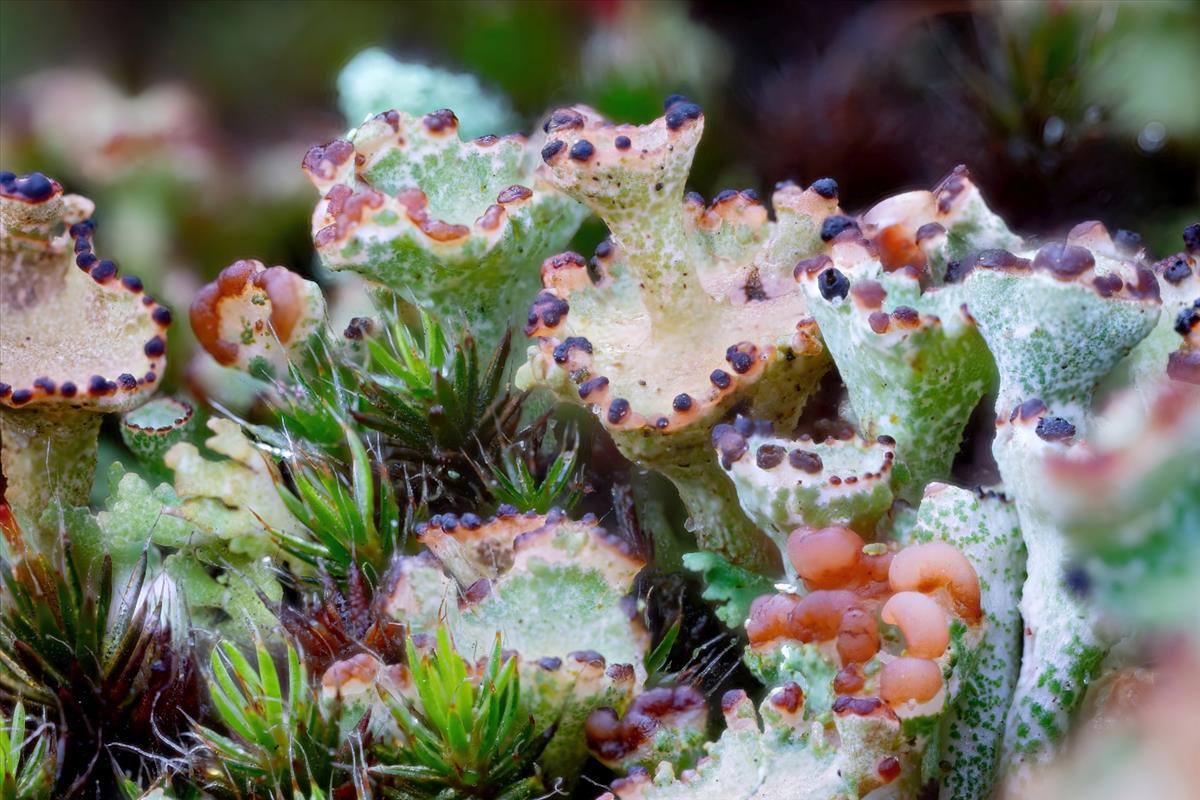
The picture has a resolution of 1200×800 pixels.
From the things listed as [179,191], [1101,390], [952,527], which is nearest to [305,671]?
[952,527]

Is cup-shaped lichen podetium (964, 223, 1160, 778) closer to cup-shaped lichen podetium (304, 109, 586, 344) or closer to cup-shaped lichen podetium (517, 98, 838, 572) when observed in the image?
cup-shaped lichen podetium (517, 98, 838, 572)

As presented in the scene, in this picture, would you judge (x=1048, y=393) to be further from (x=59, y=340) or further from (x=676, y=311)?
(x=59, y=340)

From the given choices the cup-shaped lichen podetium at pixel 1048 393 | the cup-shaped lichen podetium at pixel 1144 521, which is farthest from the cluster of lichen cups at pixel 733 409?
the cup-shaped lichen podetium at pixel 1144 521

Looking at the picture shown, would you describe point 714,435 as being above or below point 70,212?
above

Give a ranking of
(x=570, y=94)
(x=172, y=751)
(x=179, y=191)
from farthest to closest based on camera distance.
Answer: (x=179, y=191), (x=570, y=94), (x=172, y=751)

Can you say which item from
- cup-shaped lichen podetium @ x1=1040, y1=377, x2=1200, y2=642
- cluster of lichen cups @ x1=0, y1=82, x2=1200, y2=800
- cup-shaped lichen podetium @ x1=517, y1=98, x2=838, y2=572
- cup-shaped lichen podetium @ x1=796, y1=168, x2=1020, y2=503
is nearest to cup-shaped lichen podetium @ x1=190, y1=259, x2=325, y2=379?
cluster of lichen cups @ x1=0, y1=82, x2=1200, y2=800

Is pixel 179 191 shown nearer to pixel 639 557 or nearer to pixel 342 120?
pixel 342 120
